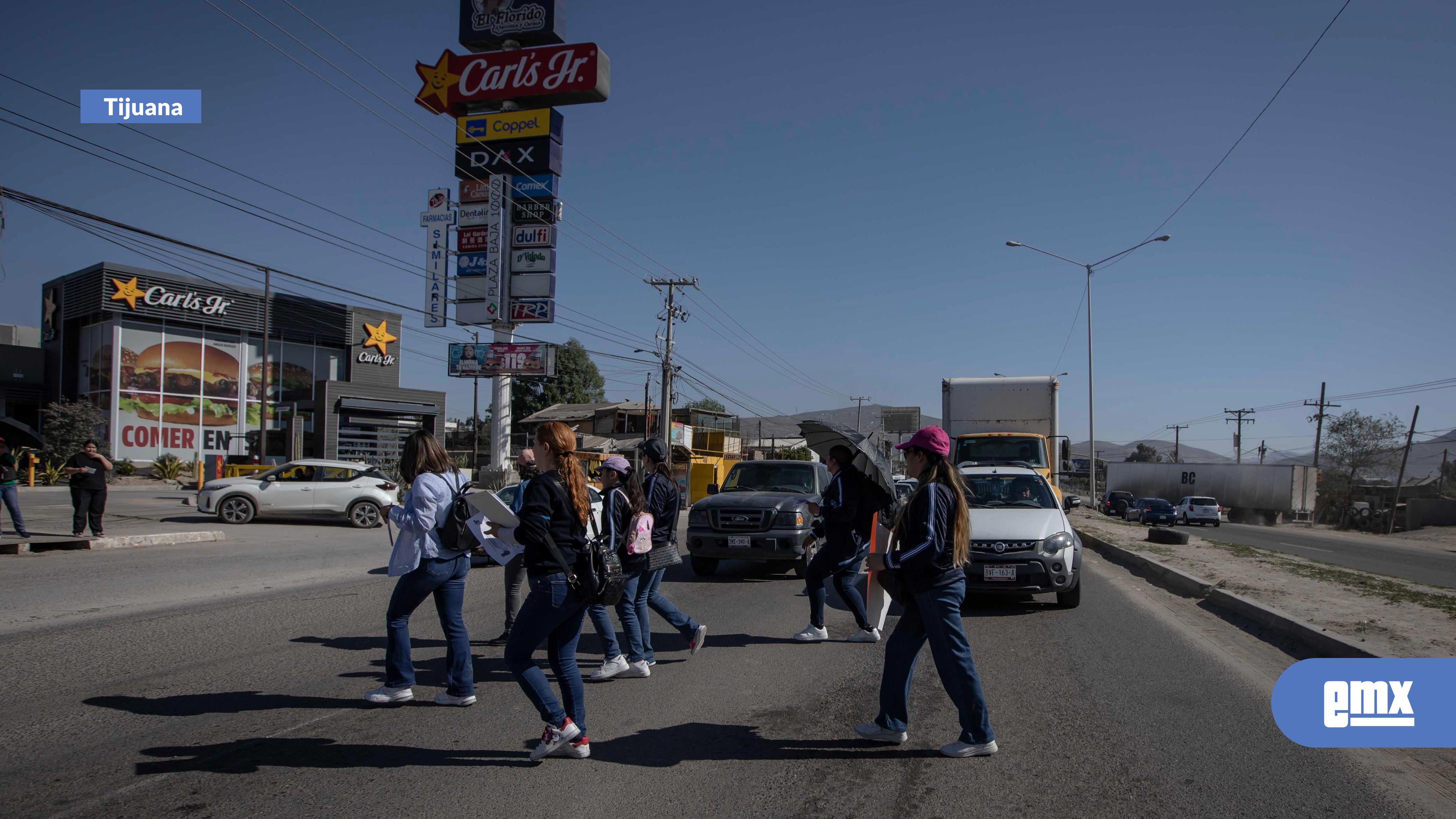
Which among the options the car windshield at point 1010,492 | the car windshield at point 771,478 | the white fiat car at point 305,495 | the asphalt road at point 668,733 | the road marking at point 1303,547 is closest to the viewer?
the asphalt road at point 668,733

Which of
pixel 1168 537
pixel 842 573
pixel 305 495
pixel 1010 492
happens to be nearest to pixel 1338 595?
pixel 1010 492

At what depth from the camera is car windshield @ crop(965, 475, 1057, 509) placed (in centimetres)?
1052

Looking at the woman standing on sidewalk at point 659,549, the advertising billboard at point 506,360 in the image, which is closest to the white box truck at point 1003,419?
the woman standing on sidewalk at point 659,549

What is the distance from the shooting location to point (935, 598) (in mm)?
4547

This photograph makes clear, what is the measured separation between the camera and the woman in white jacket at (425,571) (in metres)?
Result: 5.18

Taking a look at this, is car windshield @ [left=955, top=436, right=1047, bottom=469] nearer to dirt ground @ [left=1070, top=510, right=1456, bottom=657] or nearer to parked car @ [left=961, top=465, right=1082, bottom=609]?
dirt ground @ [left=1070, top=510, right=1456, bottom=657]

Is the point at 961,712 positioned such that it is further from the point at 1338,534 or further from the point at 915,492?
the point at 1338,534

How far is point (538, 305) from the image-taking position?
3092 cm

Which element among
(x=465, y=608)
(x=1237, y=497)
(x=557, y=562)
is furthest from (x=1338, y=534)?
(x=557, y=562)

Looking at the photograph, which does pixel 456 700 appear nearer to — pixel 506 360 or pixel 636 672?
pixel 636 672

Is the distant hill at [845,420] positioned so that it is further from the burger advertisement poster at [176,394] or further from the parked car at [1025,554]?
the burger advertisement poster at [176,394]

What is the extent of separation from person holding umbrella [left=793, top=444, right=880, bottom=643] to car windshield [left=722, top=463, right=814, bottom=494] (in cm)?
535

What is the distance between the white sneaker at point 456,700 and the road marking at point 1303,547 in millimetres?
24889

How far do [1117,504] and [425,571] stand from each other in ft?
163
